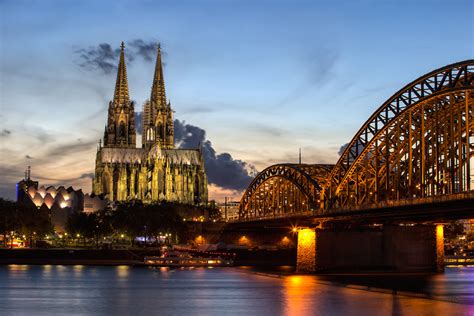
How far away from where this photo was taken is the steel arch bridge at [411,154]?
77.5 meters

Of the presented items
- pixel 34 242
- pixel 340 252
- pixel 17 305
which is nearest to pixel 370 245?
pixel 340 252

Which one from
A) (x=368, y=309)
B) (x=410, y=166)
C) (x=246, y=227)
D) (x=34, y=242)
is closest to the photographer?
Result: (x=368, y=309)

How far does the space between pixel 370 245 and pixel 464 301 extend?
3406cm

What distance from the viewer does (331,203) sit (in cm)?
10750

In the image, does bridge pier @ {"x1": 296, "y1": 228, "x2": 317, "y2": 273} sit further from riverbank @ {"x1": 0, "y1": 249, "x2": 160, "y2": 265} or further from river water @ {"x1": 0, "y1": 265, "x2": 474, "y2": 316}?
riverbank @ {"x1": 0, "y1": 249, "x2": 160, "y2": 265}

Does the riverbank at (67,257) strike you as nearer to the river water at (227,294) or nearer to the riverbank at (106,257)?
the riverbank at (106,257)

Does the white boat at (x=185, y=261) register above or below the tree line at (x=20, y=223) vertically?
below

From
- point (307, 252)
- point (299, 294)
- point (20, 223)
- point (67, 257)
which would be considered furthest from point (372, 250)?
point (20, 223)

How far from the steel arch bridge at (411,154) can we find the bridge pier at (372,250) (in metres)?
4.21

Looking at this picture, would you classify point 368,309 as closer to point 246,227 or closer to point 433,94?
point 433,94

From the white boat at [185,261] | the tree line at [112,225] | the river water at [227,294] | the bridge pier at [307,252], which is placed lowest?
the river water at [227,294]

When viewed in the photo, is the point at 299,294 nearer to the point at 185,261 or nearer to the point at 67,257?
the point at 185,261

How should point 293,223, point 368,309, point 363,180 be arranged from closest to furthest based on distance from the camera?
point 368,309 → point 363,180 → point 293,223

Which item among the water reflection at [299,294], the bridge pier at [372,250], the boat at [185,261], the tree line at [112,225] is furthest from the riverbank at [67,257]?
the water reflection at [299,294]
